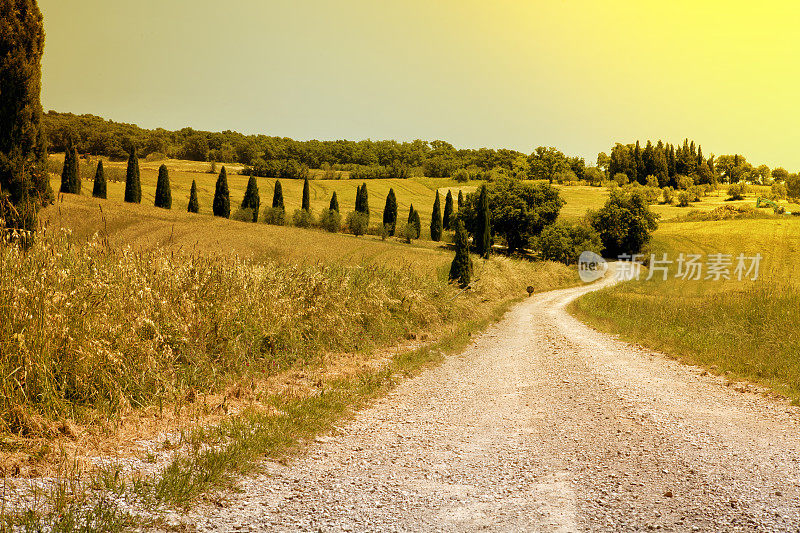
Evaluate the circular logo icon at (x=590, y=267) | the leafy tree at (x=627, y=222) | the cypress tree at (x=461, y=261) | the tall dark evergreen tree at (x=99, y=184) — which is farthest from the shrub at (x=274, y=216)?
the leafy tree at (x=627, y=222)


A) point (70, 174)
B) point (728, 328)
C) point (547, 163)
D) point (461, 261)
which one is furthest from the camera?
point (547, 163)

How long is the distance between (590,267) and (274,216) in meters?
41.0

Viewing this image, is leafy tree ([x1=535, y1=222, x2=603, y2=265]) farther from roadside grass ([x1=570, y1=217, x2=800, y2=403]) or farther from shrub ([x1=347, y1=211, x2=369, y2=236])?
roadside grass ([x1=570, y1=217, x2=800, y2=403])

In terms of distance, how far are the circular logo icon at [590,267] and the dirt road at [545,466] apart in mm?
49077

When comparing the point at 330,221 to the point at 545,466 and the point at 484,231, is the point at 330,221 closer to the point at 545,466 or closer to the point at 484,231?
the point at 484,231

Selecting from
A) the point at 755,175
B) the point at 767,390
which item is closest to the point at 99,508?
the point at 767,390

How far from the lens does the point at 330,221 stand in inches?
2621

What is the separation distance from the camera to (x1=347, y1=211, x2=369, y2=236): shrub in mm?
67062

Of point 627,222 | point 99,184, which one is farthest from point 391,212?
point 99,184

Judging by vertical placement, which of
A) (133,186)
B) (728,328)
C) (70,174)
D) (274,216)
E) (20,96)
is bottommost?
(728,328)

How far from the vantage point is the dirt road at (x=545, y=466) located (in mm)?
3879

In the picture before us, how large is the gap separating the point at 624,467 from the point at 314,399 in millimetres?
4277

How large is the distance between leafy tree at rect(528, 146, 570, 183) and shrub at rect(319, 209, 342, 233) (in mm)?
74346

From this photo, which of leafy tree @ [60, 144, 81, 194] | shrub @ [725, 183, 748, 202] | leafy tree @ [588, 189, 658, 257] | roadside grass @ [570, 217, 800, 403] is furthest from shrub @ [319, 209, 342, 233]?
shrub @ [725, 183, 748, 202]
